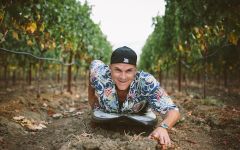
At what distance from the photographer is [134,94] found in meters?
4.32

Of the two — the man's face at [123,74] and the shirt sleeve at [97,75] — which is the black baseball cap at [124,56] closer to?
the man's face at [123,74]

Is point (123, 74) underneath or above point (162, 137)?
above

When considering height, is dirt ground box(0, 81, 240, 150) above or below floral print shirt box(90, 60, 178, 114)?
below

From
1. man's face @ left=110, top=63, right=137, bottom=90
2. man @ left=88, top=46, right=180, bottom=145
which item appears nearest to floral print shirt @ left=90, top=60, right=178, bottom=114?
man @ left=88, top=46, right=180, bottom=145

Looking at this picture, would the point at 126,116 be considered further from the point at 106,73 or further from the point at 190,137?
the point at 190,137

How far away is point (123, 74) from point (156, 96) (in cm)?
50

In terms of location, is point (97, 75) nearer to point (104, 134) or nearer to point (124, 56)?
point (124, 56)

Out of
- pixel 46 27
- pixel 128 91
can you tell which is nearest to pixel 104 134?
pixel 128 91

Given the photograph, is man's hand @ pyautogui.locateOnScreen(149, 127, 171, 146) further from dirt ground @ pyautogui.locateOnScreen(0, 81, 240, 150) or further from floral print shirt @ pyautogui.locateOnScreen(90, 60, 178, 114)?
floral print shirt @ pyautogui.locateOnScreen(90, 60, 178, 114)

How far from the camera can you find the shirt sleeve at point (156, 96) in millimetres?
4059

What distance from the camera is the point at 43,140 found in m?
4.57

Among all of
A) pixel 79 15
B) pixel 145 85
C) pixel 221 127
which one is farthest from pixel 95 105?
pixel 79 15

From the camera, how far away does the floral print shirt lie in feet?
13.5

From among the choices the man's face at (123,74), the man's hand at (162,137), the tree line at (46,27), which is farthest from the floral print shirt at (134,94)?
the tree line at (46,27)
